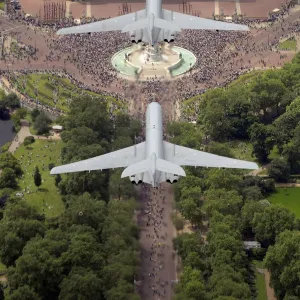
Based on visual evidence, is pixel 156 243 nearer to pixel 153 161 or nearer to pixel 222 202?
pixel 222 202

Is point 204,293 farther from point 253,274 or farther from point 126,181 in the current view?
point 126,181

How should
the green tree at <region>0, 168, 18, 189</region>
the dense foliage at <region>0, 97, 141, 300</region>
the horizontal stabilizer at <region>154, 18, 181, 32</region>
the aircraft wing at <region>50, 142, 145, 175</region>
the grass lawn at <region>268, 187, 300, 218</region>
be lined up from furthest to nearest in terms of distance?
the green tree at <region>0, 168, 18, 189</region> < the horizontal stabilizer at <region>154, 18, 181, 32</region> < the grass lawn at <region>268, 187, 300, 218</region> < the aircraft wing at <region>50, 142, 145, 175</region> < the dense foliage at <region>0, 97, 141, 300</region>

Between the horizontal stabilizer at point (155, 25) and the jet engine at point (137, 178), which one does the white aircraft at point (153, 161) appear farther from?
the horizontal stabilizer at point (155, 25)

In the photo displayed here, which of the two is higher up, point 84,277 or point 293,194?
point 84,277

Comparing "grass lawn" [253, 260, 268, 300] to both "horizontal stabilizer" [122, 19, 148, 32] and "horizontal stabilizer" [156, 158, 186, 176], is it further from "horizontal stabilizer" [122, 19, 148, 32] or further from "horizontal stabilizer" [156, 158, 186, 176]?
"horizontal stabilizer" [122, 19, 148, 32]

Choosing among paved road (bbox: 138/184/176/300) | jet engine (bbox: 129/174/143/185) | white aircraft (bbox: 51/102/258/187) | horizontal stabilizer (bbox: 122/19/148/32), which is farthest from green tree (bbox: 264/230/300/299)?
horizontal stabilizer (bbox: 122/19/148/32)

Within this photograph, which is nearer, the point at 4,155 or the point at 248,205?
the point at 248,205

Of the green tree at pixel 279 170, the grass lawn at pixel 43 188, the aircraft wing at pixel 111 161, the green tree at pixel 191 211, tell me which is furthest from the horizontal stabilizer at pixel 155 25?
the green tree at pixel 191 211

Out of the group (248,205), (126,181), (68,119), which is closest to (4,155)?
(68,119)
